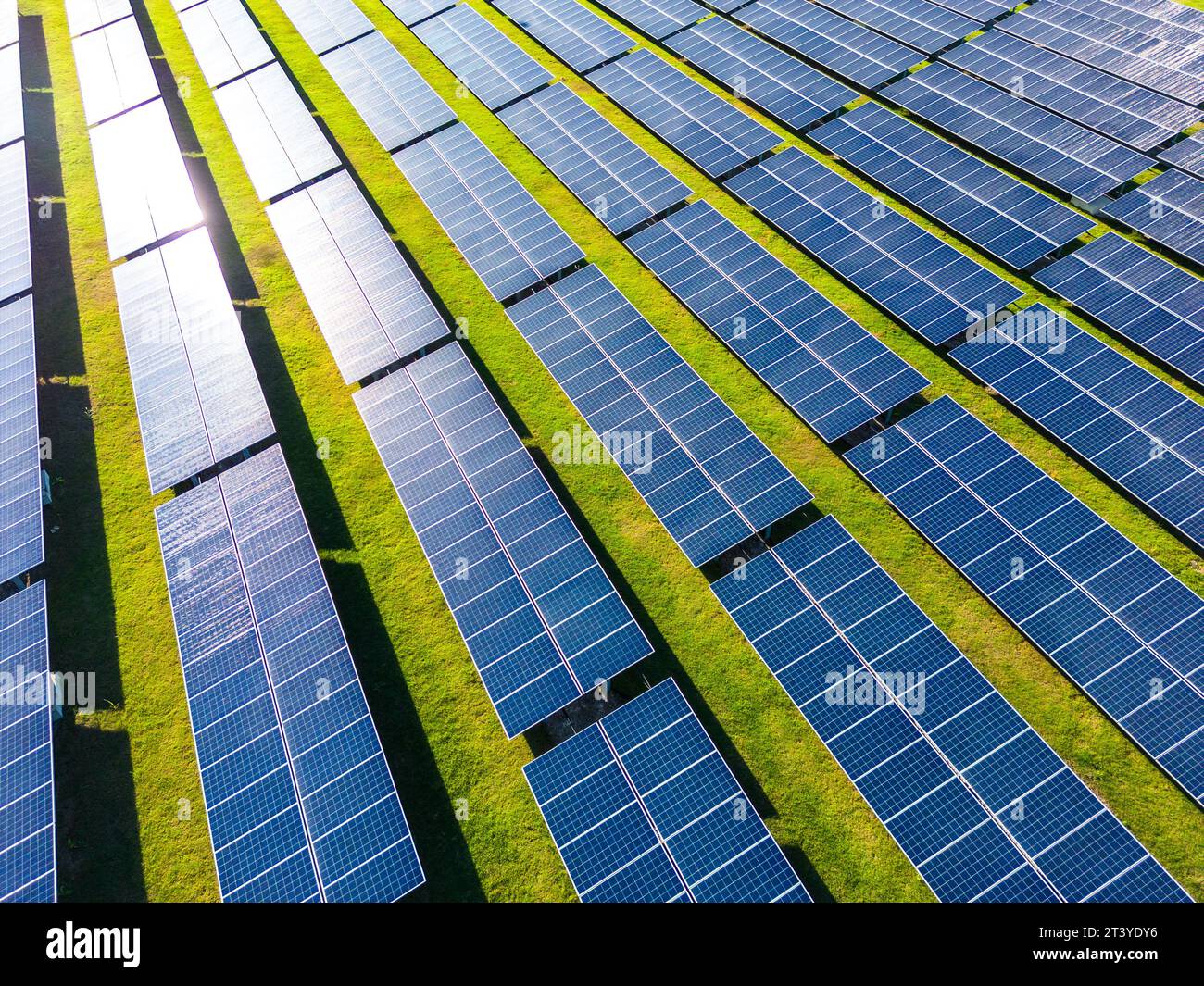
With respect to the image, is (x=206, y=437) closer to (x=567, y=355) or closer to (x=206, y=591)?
(x=206, y=591)

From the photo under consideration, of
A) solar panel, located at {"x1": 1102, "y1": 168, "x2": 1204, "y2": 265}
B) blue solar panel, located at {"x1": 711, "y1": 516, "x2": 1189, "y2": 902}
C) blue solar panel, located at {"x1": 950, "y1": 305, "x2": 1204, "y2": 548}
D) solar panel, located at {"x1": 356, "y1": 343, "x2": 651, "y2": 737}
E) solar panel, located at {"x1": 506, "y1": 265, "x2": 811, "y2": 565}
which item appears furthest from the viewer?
solar panel, located at {"x1": 1102, "y1": 168, "x2": 1204, "y2": 265}

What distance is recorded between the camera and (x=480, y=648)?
17.4 m

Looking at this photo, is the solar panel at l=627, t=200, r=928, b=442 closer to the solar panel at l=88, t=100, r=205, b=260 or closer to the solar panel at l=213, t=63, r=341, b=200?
the solar panel at l=213, t=63, r=341, b=200

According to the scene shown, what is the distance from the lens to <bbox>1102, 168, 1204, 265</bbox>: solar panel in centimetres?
2295

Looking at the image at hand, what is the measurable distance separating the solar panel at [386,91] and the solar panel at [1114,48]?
2800 cm

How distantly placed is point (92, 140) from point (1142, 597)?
4698cm

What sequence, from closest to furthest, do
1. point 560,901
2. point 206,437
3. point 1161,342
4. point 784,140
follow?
point 560,901 < point 1161,342 < point 206,437 < point 784,140

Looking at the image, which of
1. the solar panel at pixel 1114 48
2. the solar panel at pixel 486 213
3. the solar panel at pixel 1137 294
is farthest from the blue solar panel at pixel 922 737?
the solar panel at pixel 1114 48

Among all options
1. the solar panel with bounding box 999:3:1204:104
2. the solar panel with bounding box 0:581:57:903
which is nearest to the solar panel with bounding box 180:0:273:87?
the solar panel with bounding box 0:581:57:903

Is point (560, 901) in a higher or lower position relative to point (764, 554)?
lower

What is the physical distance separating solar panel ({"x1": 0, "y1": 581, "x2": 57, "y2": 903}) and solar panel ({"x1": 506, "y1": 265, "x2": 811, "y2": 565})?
611 inches

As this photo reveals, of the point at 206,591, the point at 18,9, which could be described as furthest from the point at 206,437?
the point at 18,9

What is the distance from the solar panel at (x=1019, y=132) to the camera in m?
25.6

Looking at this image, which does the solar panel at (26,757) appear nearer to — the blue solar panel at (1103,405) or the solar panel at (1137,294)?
the blue solar panel at (1103,405)
